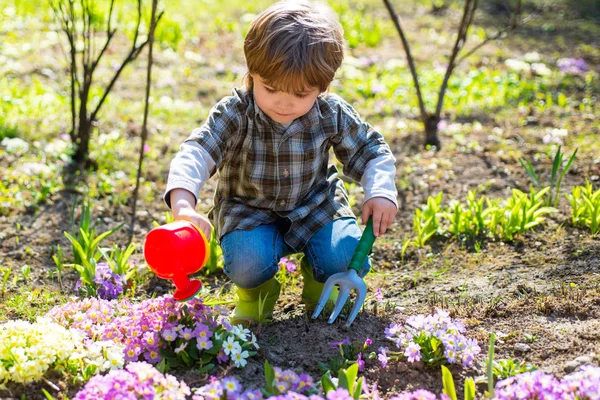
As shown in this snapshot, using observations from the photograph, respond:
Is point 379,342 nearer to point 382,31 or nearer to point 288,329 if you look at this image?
point 288,329

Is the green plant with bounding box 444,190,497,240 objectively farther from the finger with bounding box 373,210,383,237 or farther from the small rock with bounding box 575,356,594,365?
the small rock with bounding box 575,356,594,365

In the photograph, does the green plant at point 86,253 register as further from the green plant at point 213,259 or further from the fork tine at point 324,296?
the fork tine at point 324,296

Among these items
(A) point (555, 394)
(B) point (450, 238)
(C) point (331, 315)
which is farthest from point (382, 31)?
(A) point (555, 394)

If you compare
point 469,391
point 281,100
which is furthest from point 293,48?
point 469,391

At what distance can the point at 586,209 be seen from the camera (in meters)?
3.18

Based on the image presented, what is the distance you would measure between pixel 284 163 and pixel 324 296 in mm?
504

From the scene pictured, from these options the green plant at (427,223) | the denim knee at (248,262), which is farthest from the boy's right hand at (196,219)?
the green plant at (427,223)

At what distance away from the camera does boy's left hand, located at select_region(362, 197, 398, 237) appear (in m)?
2.50

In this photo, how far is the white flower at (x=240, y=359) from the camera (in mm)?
2129

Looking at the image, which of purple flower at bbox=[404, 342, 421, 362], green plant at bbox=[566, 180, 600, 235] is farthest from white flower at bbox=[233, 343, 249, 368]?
green plant at bbox=[566, 180, 600, 235]

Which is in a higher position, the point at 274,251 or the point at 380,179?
the point at 380,179

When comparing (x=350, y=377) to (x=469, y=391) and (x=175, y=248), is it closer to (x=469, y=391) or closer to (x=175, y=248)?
(x=469, y=391)

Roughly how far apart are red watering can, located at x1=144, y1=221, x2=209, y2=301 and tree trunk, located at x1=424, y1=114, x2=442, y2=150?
2568 mm

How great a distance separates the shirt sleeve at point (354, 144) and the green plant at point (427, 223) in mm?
681
